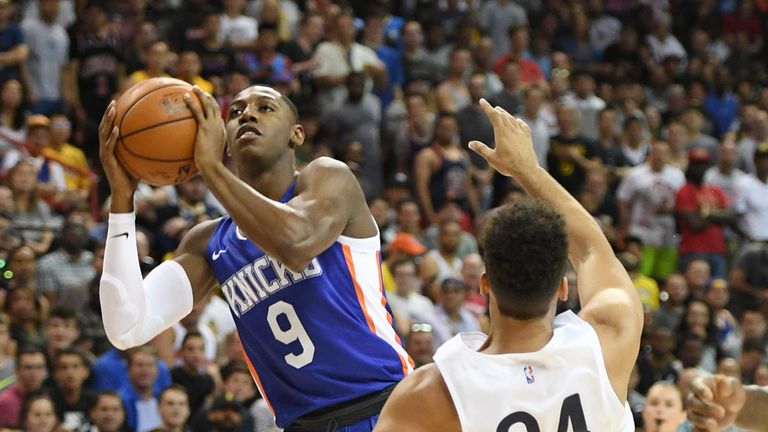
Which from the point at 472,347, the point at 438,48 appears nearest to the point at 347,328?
the point at 472,347

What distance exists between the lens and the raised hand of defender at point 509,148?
3908 mm

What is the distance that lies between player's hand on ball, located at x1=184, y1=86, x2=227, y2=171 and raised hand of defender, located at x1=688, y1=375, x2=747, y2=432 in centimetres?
173

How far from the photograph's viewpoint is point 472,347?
336 centimetres

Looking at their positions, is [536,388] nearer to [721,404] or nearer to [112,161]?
[721,404]

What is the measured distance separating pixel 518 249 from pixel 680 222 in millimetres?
11126

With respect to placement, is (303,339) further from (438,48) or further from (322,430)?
(438,48)

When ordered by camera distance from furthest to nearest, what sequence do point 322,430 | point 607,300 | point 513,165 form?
point 322,430, point 513,165, point 607,300

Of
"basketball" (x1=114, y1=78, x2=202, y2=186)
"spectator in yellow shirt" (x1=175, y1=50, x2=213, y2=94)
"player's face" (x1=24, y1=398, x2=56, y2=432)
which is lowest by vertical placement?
"spectator in yellow shirt" (x1=175, y1=50, x2=213, y2=94)

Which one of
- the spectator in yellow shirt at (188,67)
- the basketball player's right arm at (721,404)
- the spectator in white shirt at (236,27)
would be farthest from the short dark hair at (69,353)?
the spectator in white shirt at (236,27)

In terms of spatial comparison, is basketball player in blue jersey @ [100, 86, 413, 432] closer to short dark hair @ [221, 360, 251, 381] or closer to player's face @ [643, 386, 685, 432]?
player's face @ [643, 386, 685, 432]

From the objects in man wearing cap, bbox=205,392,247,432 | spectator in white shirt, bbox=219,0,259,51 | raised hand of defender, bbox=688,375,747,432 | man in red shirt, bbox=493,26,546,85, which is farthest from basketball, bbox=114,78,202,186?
man in red shirt, bbox=493,26,546,85

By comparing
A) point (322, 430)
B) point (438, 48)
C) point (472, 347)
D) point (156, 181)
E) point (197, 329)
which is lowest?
point (438, 48)

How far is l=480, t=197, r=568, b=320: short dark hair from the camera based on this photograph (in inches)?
127

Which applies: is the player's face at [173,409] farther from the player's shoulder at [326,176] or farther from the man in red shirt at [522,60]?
the man in red shirt at [522,60]
